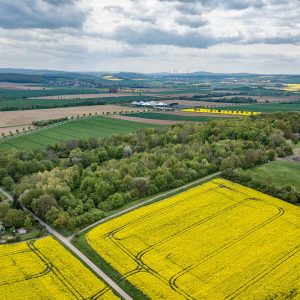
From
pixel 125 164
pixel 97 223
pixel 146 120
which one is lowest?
pixel 97 223

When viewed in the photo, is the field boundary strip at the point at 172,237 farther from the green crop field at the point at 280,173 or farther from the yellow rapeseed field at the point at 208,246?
the green crop field at the point at 280,173

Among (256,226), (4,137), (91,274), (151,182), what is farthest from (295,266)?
(4,137)

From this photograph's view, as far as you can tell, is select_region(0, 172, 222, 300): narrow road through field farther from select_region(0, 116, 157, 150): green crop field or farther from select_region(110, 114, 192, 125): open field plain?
select_region(110, 114, 192, 125): open field plain

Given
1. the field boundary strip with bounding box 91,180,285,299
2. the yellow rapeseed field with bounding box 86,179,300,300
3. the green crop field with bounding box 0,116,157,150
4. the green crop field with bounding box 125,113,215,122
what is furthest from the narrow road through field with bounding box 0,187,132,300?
the green crop field with bounding box 125,113,215,122

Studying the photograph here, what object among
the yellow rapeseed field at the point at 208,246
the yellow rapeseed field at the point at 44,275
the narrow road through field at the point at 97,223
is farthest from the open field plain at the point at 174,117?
the yellow rapeseed field at the point at 44,275

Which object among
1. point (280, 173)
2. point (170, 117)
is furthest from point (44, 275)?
point (170, 117)

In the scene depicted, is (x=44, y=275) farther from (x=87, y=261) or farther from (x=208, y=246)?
(x=208, y=246)
